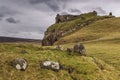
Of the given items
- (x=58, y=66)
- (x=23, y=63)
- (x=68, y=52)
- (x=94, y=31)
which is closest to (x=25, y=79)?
(x=23, y=63)

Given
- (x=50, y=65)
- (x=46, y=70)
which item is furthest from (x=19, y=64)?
(x=50, y=65)

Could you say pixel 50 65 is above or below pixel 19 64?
below

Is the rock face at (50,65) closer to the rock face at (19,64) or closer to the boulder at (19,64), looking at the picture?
the boulder at (19,64)

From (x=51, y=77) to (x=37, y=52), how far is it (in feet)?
25.4

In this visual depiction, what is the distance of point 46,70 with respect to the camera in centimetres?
4431

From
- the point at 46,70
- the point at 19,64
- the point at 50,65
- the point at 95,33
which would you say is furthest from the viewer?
the point at 95,33

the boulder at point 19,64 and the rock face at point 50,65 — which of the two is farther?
the rock face at point 50,65

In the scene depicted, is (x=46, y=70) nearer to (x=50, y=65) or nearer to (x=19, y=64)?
(x=50, y=65)

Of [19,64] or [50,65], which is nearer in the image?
[19,64]

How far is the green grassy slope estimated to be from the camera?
140 ft

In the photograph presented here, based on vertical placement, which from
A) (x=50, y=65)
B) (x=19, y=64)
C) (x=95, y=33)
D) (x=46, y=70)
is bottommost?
(x=46, y=70)

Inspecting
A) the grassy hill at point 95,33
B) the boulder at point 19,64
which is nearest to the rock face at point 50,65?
the boulder at point 19,64

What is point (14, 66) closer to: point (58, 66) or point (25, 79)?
point (25, 79)

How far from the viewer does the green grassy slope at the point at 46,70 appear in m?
42.8
